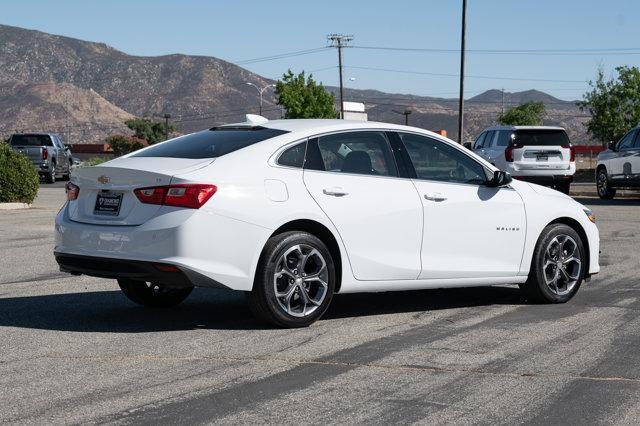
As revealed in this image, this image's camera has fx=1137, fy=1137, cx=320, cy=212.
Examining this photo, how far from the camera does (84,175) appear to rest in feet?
27.9

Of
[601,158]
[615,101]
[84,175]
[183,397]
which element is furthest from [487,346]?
[615,101]

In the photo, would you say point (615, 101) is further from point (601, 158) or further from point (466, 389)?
point (466, 389)

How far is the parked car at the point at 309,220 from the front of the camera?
7934mm

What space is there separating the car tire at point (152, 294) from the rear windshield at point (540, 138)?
20.4 metres

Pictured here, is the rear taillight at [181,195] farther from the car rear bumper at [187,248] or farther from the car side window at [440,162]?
the car side window at [440,162]

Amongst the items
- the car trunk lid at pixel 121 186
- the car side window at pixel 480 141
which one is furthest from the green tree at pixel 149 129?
the car trunk lid at pixel 121 186

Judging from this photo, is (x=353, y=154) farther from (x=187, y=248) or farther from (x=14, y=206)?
(x=14, y=206)

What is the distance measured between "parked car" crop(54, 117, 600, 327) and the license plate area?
0.01 meters

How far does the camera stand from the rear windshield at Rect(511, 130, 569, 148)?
29.1m

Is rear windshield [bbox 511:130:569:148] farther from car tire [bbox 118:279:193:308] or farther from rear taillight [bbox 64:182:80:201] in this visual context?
rear taillight [bbox 64:182:80:201]

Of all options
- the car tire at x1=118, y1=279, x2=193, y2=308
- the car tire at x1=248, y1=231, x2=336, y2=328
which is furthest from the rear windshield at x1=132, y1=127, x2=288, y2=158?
the car tire at x1=118, y1=279, x2=193, y2=308

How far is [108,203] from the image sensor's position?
826 centimetres

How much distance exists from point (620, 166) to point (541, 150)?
7.77 feet

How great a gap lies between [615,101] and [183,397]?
64.6 m
